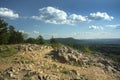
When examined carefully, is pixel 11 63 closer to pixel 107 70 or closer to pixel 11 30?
pixel 107 70

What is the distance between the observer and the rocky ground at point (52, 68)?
17297mm

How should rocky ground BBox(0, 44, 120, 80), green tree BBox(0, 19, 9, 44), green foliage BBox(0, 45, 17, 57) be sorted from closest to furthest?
rocky ground BBox(0, 44, 120, 80) → green foliage BBox(0, 45, 17, 57) → green tree BBox(0, 19, 9, 44)

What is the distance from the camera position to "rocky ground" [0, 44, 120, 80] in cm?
1730

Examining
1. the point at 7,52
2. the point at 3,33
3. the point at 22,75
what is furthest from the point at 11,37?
the point at 22,75

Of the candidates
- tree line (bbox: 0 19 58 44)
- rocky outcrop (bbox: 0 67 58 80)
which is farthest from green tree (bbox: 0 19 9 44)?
rocky outcrop (bbox: 0 67 58 80)

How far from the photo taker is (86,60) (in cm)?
2539

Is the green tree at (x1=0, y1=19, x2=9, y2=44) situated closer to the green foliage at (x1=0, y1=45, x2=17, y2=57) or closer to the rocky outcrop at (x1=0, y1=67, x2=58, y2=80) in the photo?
the green foliage at (x1=0, y1=45, x2=17, y2=57)

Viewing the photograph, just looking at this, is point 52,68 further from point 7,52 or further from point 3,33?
point 3,33

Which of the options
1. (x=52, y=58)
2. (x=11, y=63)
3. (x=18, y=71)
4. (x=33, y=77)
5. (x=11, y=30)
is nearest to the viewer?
(x=33, y=77)

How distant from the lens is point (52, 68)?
2044cm

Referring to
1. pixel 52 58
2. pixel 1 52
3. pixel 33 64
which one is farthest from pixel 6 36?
pixel 33 64

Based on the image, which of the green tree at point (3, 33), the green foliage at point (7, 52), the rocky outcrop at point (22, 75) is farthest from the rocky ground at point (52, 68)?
the green tree at point (3, 33)

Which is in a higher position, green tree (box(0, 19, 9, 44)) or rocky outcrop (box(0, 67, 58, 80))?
green tree (box(0, 19, 9, 44))

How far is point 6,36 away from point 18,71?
30.3m
